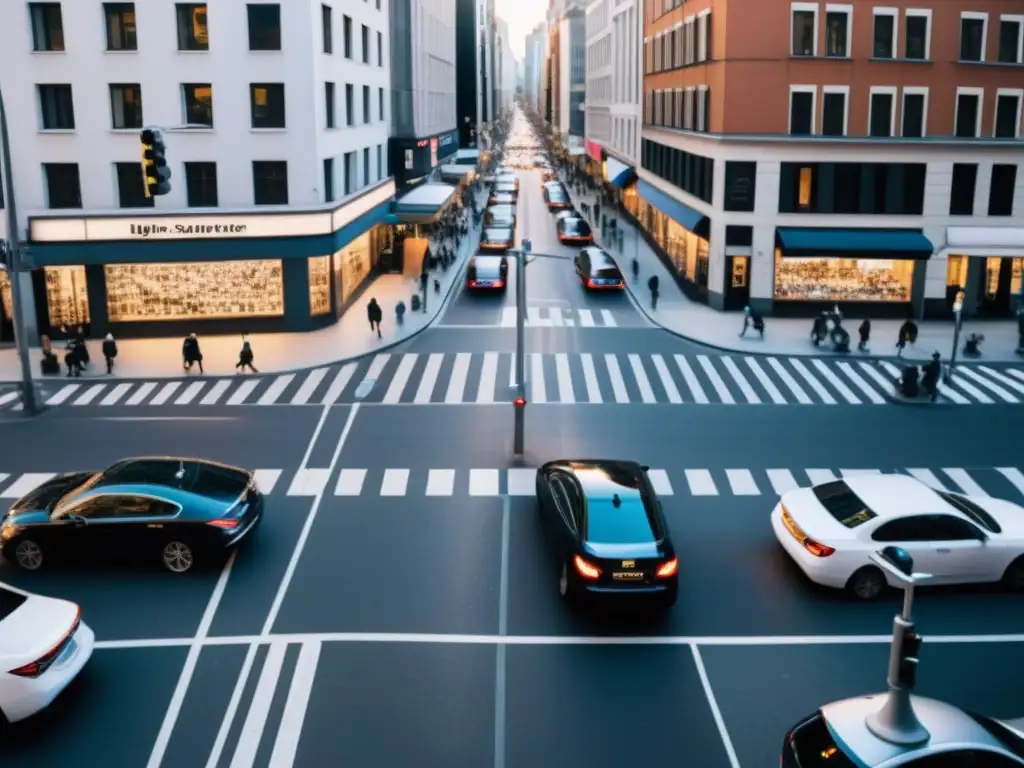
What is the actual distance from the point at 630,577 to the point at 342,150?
1240 inches

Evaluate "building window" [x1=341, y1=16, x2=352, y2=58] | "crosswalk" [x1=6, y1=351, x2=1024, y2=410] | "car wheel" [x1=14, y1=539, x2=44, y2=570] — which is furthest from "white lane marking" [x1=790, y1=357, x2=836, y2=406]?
"building window" [x1=341, y1=16, x2=352, y2=58]

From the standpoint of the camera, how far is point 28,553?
16.5 meters

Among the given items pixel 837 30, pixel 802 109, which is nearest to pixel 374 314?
pixel 802 109

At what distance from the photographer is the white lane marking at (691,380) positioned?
2816 centimetres

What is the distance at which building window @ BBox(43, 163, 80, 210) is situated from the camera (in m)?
35.6

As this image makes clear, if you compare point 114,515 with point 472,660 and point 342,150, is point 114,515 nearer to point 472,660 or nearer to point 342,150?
point 472,660

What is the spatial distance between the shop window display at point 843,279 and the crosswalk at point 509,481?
19267 mm

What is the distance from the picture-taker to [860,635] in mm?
14617

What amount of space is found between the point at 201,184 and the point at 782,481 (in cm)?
2491

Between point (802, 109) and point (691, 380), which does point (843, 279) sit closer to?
point (802, 109)

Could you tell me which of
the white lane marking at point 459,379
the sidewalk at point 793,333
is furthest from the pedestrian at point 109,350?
the sidewalk at point 793,333

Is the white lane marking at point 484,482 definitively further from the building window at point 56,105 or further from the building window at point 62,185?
the building window at point 56,105

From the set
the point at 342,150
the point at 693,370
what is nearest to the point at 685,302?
the point at 693,370

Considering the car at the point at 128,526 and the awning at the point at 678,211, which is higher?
the awning at the point at 678,211
